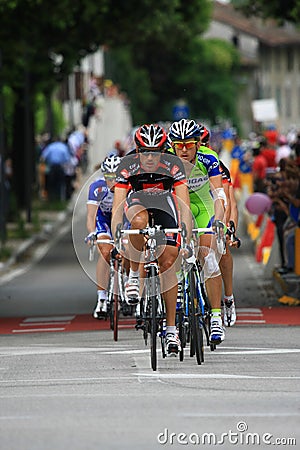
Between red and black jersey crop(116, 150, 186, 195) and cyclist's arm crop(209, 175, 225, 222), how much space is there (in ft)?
1.81

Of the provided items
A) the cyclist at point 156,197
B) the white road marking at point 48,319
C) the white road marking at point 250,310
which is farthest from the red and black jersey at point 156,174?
the white road marking at point 250,310

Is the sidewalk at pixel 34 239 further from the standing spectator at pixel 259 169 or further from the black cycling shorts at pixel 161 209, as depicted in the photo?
the black cycling shorts at pixel 161 209

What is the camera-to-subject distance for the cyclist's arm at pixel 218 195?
43.0 ft

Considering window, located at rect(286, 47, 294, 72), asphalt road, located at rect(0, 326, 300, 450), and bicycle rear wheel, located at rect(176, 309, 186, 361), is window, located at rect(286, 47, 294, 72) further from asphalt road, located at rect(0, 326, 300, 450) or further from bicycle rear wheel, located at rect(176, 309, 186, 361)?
bicycle rear wheel, located at rect(176, 309, 186, 361)

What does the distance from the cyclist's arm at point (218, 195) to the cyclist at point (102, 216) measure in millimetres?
2550

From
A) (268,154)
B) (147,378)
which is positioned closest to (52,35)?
(268,154)

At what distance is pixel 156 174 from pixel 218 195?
30.8 inches

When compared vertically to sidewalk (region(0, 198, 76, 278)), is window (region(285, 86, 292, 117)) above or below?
above

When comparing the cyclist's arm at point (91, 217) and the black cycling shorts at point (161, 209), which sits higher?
the black cycling shorts at point (161, 209)

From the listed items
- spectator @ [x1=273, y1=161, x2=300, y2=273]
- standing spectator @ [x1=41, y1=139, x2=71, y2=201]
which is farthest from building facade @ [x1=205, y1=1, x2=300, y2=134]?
spectator @ [x1=273, y1=161, x2=300, y2=273]

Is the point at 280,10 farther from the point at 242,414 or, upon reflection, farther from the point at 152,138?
the point at 242,414

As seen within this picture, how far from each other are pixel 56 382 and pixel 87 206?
4803mm

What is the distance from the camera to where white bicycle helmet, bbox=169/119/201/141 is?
13180 mm

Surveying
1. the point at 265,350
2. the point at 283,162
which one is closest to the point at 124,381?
the point at 265,350
